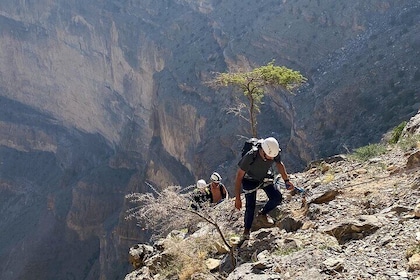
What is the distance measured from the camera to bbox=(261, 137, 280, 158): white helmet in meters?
6.26

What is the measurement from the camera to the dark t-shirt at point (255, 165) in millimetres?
6461

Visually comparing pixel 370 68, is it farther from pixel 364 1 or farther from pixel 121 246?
pixel 121 246

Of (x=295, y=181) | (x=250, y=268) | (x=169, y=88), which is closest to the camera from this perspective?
(x=250, y=268)

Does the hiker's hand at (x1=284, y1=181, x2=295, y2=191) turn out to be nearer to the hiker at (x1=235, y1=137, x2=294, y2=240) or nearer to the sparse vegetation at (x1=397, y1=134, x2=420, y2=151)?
the hiker at (x1=235, y1=137, x2=294, y2=240)

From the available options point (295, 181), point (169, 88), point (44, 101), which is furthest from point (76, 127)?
point (295, 181)

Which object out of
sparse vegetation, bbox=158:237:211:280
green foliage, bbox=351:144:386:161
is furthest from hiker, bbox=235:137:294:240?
green foliage, bbox=351:144:386:161

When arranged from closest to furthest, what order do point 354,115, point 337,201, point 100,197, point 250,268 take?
point 250,268
point 337,201
point 354,115
point 100,197

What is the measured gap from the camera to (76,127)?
54.3 m

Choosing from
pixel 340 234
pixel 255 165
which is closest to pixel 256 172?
pixel 255 165

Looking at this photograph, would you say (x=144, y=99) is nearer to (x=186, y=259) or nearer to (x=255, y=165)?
(x=186, y=259)

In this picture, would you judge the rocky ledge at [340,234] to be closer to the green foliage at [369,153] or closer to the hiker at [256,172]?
the hiker at [256,172]

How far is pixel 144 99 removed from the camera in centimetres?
4566

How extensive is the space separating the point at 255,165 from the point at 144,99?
131 feet

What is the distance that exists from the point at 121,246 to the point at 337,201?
25.8m
